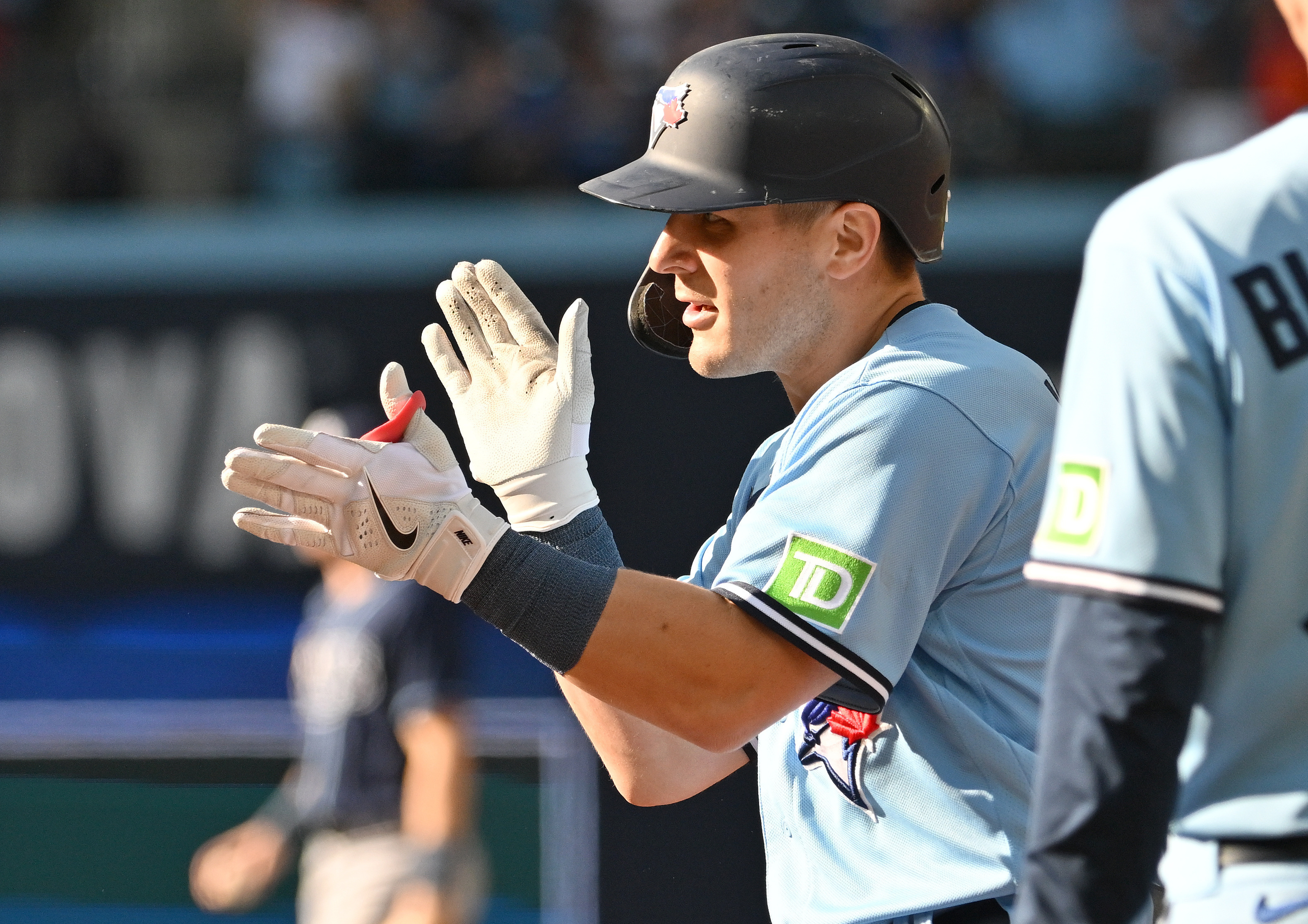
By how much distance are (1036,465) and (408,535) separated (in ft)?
2.69

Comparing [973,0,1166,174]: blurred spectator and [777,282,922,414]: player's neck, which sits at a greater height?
[777,282,922,414]: player's neck

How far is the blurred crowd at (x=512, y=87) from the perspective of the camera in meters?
7.46

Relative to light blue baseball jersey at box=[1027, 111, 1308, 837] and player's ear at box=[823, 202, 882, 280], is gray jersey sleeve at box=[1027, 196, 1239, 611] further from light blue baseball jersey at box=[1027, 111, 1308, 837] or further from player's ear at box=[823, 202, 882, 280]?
player's ear at box=[823, 202, 882, 280]

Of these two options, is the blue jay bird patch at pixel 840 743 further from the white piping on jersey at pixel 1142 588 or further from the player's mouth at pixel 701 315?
the white piping on jersey at pixel 1142 588

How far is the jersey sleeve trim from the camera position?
1.98 metres

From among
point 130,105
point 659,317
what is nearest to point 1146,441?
point 659,317

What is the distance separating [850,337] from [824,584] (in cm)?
52

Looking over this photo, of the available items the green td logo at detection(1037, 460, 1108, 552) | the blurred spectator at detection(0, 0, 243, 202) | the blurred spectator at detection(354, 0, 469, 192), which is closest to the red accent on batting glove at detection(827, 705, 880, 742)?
the green td logo at detection(1037, 460, 1108, 552)

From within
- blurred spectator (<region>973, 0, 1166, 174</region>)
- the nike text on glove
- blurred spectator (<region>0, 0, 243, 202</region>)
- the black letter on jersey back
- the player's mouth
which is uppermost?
the black letter on jersey back

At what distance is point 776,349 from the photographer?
2.38 meters

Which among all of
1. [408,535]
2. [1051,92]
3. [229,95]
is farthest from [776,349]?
[229,95]

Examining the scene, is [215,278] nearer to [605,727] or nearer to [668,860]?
[668,860]

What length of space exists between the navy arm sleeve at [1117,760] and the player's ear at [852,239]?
1071 millimetres

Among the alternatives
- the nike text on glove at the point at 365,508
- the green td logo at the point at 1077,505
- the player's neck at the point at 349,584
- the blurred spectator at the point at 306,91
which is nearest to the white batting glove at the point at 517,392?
the nike text on glove at the point at 365,508
